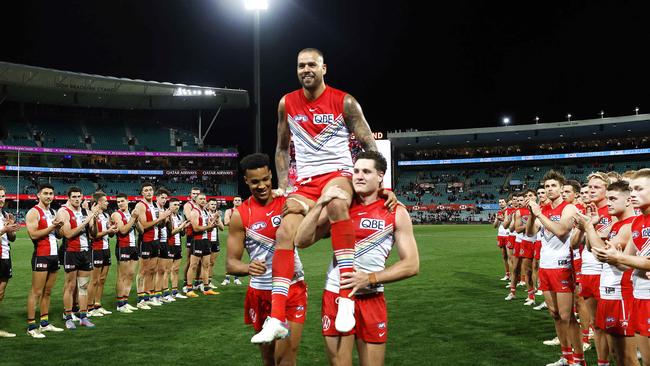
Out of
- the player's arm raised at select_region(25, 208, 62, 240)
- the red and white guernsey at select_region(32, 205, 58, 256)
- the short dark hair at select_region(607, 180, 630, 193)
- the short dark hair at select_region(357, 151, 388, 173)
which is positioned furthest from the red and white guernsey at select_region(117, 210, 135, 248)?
the short dark hair at select_region(607, 180, 630, 193)

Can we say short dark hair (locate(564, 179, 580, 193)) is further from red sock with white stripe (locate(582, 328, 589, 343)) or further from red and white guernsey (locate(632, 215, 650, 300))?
red and white guernsey (locate(632, 215, 650, 300))

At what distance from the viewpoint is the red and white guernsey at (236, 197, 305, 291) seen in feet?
17.3

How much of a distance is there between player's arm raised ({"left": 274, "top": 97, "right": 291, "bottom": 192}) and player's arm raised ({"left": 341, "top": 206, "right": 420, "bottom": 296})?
1.77 meters

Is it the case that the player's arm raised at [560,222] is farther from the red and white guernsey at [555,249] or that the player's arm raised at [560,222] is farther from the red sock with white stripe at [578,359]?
the red sock with white stripe at [578,359]

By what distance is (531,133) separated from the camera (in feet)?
247

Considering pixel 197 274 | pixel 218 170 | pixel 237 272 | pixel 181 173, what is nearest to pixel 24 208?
pixel 181 173

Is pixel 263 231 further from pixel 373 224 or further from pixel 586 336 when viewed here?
pixel 586 336

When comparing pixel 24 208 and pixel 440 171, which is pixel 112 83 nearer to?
pixel 24 208

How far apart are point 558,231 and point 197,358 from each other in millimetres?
5832

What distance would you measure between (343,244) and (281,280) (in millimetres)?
786

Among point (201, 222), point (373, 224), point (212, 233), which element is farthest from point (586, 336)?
point (212, 233)

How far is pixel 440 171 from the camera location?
84.2m

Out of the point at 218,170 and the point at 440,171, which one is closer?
the point at 218,170

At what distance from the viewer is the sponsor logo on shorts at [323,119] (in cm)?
552
